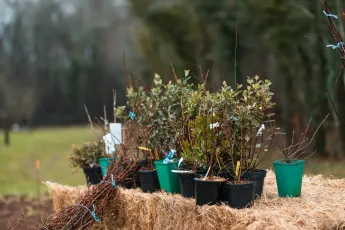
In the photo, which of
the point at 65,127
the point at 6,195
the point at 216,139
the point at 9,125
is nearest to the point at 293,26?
the point at 6,195

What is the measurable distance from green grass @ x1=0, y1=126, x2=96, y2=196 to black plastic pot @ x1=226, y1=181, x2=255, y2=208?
6034mm

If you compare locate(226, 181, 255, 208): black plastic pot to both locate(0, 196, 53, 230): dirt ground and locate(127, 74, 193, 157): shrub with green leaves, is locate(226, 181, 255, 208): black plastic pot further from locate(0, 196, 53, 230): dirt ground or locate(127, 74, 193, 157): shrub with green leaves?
locate(0, 196, 53, 230): dirt ground

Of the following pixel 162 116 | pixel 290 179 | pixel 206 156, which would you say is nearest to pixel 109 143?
pixel 162 116

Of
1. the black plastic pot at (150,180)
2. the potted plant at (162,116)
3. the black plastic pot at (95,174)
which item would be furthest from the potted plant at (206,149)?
the black plastic pot at (95,174)

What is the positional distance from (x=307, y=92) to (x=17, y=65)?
1100 cm

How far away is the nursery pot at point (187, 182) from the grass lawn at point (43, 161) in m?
4.98

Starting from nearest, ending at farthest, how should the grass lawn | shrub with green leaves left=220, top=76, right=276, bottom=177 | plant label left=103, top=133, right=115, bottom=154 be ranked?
shrub with green leaves left=220, top=76, right=276, bottom=177 → plant label left=103, top=133, right=115, bottom=154 → the grass lawn

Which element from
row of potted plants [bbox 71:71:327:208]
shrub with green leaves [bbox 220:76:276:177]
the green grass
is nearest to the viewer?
row of potted plants [bbox 71:71:327:208]

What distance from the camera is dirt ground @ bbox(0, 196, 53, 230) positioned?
593cm

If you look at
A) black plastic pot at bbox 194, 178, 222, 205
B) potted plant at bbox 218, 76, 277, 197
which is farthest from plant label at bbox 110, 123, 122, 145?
black plastic pot at bbox 194, 178, 222, 205

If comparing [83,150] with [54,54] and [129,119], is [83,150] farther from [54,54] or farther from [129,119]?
[54,54]

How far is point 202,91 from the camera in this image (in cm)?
383

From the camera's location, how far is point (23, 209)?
670 centimetres

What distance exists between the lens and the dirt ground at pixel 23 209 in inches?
234
